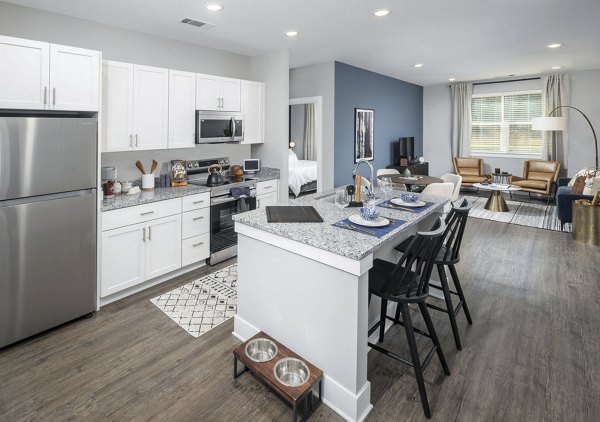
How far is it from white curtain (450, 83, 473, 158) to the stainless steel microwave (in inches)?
252

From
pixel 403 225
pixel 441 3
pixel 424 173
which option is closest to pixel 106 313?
pixel 403 225

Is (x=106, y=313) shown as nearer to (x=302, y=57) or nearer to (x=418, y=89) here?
(x=302, y=57)

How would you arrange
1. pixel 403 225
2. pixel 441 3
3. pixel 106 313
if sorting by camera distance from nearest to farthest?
pixel 403 225
pixel 106 313
pixel 441 3

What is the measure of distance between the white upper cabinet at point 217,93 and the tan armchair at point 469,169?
239 inches

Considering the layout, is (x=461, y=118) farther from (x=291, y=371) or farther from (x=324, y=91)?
(x=291, y=371)

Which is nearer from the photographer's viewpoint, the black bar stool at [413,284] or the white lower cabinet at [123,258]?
the black bar stool at [413,284]

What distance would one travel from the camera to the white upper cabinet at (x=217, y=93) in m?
4.02

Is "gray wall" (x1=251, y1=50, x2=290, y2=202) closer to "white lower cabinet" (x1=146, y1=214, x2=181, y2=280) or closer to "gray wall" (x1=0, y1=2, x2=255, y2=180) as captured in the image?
"gray wall" (x1=0, y1=2, x2=255, y2=180)

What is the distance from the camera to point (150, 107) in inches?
140

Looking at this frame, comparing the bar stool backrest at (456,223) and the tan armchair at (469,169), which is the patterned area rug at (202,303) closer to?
the bar stool backrest at (456,223)

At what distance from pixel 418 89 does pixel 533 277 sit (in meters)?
6.48

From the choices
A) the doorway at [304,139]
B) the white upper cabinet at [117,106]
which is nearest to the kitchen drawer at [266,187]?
the white upper cabinet at [117,106]

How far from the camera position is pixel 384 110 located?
7301 millimetres

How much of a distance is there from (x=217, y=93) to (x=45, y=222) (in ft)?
7.84
